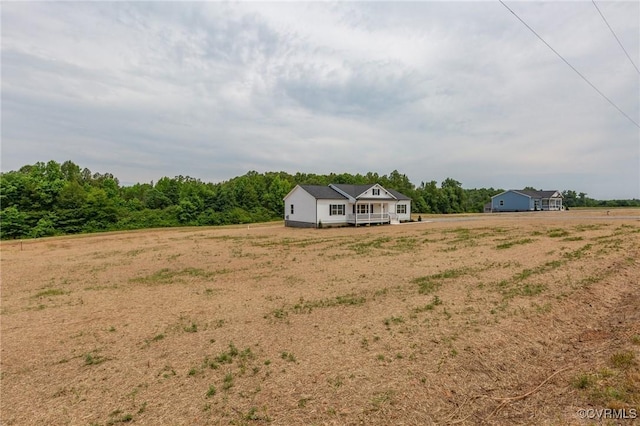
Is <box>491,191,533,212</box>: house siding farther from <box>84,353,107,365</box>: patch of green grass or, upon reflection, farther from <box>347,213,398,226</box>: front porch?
<box>84,353,107,365</box>: patch of green grass

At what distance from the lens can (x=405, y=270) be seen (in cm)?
1186

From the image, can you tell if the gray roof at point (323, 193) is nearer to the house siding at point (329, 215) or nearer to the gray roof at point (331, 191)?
the gray roof at point (331, 191)

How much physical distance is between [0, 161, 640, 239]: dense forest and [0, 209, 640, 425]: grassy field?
37001mm

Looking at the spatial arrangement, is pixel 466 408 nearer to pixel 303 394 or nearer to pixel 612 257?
pixel 303 394

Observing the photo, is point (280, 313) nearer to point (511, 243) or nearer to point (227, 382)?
point (227, 382)

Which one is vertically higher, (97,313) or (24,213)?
(24,213)

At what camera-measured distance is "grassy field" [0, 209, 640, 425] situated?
405 centimetres

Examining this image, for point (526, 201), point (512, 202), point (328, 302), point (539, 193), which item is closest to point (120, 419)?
point (328, 302)

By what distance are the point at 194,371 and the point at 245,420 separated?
161cm

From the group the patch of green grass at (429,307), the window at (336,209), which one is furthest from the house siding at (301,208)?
the patch of green grass at (429,307)

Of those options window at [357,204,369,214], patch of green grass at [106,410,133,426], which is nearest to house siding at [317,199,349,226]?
window at [357,204,369,214]

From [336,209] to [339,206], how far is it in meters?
0.52

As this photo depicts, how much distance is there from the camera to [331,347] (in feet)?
18.7

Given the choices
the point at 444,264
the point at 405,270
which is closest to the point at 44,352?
the point at 405,270
